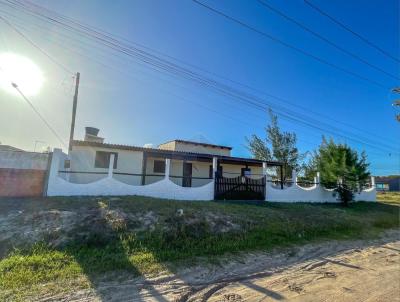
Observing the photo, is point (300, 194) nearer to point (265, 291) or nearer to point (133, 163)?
point (133, 163)

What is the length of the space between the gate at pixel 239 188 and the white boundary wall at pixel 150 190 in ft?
1.26

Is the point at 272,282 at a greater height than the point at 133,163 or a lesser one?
lesser

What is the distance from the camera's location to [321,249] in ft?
23.4

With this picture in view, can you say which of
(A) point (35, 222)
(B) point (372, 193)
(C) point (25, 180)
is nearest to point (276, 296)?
(A) point (35, 222)

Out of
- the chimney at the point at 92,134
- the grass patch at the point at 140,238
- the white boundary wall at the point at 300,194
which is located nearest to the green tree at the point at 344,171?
the white boundary wall at the point at 300,194

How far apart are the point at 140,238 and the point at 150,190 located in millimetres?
4759

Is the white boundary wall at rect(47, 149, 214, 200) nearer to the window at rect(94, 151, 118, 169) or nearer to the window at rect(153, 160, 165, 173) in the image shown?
the window at rect(94, 151, 118, 169)

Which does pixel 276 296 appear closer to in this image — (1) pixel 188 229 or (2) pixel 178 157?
(1) pixel 188 229

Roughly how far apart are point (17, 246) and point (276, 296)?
5.61 m

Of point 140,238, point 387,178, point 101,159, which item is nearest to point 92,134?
point 101,159

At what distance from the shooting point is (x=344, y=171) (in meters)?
16.7

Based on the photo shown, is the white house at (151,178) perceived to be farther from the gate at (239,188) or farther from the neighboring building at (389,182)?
the neighboring building at (389,182)

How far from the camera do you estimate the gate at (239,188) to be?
12477 millimetres

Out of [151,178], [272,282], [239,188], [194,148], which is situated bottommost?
[272,282]
